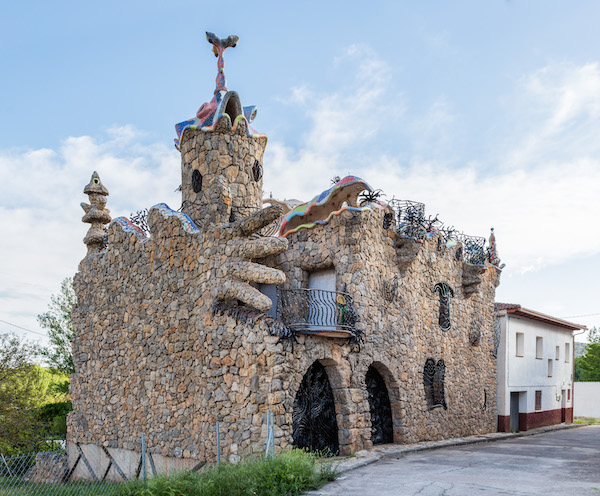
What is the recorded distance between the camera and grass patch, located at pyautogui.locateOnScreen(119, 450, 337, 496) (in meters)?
9.22

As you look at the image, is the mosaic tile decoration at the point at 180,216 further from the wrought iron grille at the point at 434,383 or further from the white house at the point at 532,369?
the white house at the point at 532,369

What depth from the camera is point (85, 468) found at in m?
17.1

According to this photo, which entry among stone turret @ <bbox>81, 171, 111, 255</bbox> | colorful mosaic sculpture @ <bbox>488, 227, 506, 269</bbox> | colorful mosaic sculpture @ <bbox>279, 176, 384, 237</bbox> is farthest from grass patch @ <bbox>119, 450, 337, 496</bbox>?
colorful mosaic sculpture @ <bbox>488, 227, 506, 269</bbox>

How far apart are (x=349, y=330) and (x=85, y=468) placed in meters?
8.77

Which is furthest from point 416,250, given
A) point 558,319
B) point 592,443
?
point 558,319

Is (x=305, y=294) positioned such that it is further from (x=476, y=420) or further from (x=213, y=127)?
(x=476, y=420)

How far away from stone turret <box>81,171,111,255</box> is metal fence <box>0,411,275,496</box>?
19.0 ft

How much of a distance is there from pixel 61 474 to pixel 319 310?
9.59 m

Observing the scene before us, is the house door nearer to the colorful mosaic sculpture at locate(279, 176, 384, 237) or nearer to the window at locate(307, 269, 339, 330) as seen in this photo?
the colorful mosaic sculpture at locate(279, 176, 384, 237)

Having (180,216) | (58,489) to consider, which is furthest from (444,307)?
(58,489)

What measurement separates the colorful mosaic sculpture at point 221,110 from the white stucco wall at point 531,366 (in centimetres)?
1297

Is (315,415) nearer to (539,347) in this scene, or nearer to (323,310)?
(323,310)

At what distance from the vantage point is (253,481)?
9.23 m

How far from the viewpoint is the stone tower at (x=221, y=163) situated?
48.5 ft
